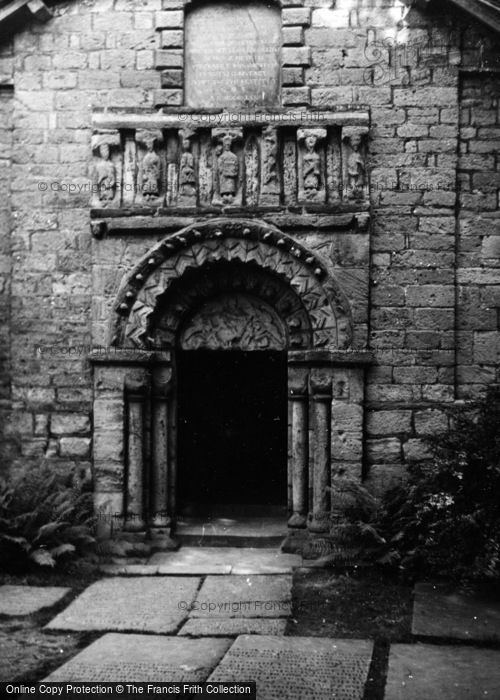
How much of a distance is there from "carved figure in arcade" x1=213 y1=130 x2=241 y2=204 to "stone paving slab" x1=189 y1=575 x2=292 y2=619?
361 centimetres

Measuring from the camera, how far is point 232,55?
24.8 ft

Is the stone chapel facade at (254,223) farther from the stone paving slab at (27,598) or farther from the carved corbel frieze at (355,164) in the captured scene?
the stone paving slab at (27,598)

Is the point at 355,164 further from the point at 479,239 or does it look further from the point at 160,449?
the point at 160,449

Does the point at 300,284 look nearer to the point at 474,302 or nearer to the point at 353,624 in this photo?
the point at 474,302

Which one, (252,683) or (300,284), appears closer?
(252,683)

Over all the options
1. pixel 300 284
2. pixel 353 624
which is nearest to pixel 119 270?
pixel 300 284

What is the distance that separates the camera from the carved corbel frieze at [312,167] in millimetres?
7199

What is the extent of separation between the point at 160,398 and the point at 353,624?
3147mm

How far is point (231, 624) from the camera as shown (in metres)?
5.19

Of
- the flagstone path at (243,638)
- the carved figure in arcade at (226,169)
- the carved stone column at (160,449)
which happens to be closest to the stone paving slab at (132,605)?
the flagstone path at (243,638)

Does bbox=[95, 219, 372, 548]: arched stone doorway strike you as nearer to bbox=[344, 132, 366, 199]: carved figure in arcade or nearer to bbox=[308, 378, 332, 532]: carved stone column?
bbox=[308, 378, 332, 532]: carved stone column

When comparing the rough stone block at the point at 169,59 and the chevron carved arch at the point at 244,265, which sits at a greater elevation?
the rough stone block at the point at 169,59

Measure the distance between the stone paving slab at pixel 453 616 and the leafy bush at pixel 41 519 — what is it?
299 centimetres

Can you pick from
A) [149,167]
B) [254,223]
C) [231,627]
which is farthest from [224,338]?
[231,627]
